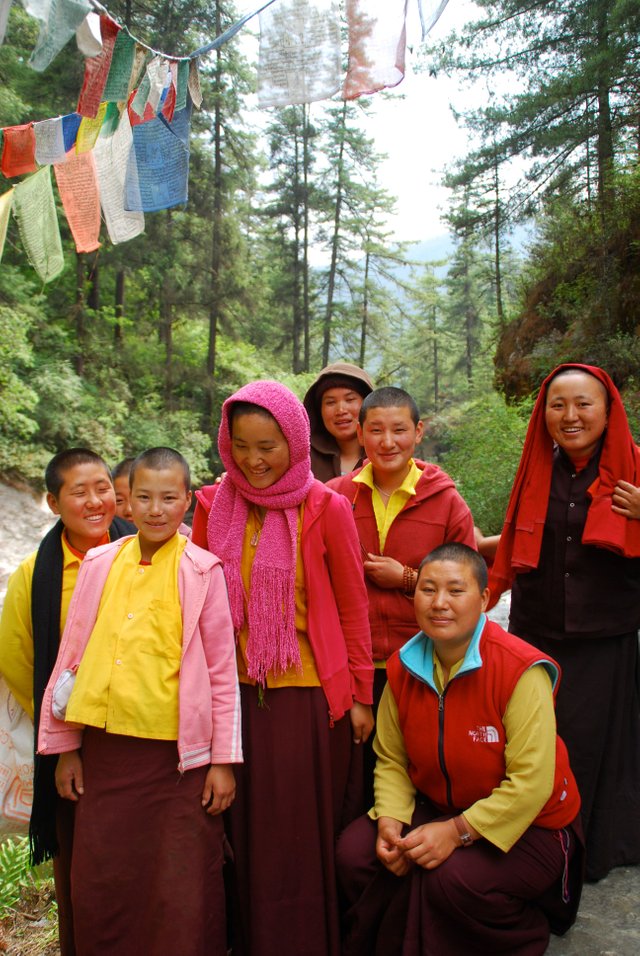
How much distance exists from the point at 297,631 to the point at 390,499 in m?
0.71

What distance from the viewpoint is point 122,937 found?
2166 millimetres

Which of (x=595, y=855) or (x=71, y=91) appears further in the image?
(x=71, y=91)

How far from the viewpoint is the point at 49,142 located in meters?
4.69

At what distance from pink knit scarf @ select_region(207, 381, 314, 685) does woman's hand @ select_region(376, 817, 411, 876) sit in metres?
0.60

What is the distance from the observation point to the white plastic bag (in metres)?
2.58

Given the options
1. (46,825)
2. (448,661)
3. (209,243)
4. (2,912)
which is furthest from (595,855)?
(209,243)

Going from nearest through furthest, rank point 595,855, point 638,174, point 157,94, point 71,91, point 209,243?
point 595,855
point 157,94
point 638,174
point 71,91
point 209,243

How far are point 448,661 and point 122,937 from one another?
135 cm

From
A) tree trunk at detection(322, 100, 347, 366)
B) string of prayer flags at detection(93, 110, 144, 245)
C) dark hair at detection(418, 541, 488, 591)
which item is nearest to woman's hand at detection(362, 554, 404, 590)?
dark hair at detection(418, 541, 488, 591)

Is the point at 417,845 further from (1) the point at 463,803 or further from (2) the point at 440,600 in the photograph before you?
(2) the point at 440,600

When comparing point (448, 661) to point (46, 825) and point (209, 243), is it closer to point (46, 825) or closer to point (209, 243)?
point (46, 825)

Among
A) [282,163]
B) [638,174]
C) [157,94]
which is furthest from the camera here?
[282,163]

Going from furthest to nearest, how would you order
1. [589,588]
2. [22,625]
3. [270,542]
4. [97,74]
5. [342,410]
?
[97,74], [342,410], [589,588], [22,625], [270,542]

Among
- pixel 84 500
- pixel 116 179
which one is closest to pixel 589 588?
pixel 84 500
